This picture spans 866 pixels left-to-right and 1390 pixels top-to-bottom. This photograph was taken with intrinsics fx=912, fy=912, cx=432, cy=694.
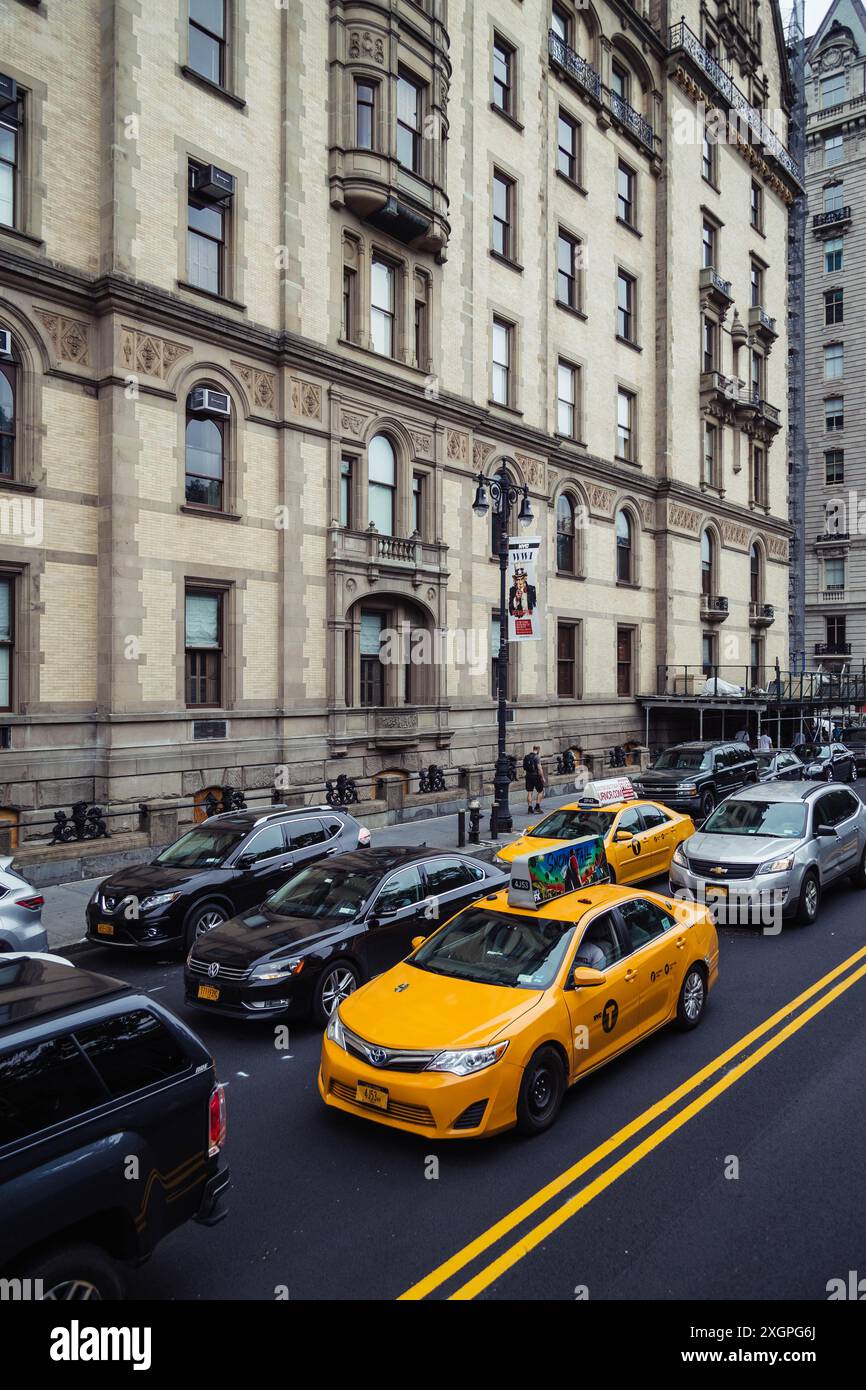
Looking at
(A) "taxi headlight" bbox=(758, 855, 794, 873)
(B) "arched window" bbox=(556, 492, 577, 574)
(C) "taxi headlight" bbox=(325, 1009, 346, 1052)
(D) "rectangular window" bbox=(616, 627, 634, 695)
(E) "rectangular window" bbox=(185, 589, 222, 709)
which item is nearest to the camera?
(C) "taxi headlight" bbox=(325, 1009, 346, 1052)

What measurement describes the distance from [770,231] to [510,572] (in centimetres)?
2768

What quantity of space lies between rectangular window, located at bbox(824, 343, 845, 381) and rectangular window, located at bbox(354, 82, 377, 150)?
4382cm

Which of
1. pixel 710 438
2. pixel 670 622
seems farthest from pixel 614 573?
pixel 710 438

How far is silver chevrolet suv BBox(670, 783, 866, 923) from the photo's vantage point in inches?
469

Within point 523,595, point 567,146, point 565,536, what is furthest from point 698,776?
point 567,146

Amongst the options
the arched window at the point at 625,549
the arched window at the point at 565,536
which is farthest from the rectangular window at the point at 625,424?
the arched window at the point at 565,536

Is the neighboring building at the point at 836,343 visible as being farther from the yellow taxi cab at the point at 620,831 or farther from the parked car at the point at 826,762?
the yellow taxi cab at the point at 620,831

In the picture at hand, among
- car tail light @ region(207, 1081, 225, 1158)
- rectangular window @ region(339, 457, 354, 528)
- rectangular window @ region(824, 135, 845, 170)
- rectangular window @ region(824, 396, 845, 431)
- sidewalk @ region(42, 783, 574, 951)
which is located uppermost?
rectangular window @ region(824, 135, 845, 170)

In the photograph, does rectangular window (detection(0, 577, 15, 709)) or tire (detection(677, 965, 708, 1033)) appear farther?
rectangular window (detection(0, 577, 15, 709))

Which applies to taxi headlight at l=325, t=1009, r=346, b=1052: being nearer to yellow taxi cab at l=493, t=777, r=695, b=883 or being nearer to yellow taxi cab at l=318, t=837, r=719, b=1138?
yellow taxi cab at l=318, t=837, r=719, b=1138

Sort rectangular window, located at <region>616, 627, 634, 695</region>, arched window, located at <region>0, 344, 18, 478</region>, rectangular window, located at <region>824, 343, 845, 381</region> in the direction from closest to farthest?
arched window, located at <region>0, 344, 18, 478</region>
rectangular window, located at <region>616, 627, 634, 695</region>
rectangular window, located at <region>824, 343, 845, 381</region>

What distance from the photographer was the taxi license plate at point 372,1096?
630 cm

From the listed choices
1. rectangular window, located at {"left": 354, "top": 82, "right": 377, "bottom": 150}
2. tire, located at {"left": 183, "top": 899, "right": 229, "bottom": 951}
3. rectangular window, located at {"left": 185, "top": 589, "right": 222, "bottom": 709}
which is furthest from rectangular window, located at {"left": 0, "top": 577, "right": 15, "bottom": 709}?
rectangular window, located at {"left": 354, "top": 82, "right": 377, "bottom": 150}

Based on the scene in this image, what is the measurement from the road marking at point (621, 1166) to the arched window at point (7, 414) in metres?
15.0
